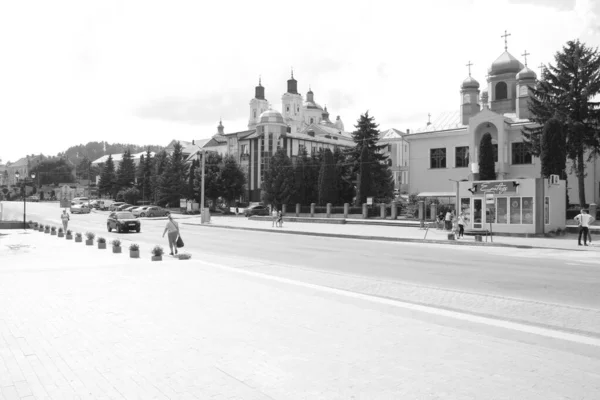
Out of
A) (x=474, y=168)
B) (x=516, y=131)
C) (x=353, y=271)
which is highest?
(x=516, y=131)

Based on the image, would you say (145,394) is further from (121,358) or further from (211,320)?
(211,320)

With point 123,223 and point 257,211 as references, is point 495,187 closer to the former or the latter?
point 123,223

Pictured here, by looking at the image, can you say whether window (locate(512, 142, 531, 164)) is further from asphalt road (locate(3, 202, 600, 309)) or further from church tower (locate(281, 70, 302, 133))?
church tower (locate(281, 70, 302, 133))

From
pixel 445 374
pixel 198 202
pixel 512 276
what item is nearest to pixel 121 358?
pixel 445 374

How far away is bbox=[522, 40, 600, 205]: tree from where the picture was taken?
127ft

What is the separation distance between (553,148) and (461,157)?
16.6 m

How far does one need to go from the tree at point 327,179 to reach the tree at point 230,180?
1511 cm

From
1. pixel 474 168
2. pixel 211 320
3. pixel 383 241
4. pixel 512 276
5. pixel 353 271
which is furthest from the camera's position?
pixel 474 168

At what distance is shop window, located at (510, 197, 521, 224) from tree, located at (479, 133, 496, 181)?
1730 centimetres

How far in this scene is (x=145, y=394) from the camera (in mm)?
4648

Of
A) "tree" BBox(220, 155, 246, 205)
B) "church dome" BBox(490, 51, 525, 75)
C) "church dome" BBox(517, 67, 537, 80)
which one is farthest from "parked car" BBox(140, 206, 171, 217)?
"church dome" BBox(517, 67, 537, 80)

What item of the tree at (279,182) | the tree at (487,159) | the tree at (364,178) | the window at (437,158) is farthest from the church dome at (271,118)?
the tree at (487,159)

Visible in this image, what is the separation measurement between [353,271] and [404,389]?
943cm

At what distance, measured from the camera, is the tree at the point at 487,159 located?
45469 mm
